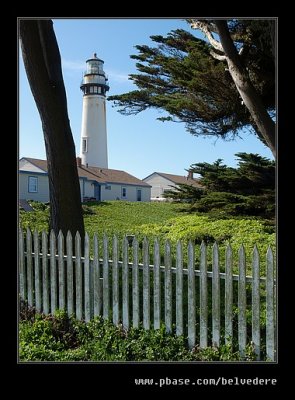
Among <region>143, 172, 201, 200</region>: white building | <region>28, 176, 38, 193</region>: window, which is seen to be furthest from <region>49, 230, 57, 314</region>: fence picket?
<region>143, 172, 201, 200</region>: white building

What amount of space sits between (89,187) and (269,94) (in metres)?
26.5

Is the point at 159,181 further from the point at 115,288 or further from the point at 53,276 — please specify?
the point at 115,288

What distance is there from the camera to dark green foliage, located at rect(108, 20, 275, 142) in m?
9.40

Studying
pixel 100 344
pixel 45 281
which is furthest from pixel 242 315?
pixel 45 281

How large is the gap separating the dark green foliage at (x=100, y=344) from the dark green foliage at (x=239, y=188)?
9.51 metres

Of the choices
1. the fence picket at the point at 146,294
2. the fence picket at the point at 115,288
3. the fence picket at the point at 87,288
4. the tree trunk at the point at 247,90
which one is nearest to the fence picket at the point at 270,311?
the fence picket at the point at 146,294

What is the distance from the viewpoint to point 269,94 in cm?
1014

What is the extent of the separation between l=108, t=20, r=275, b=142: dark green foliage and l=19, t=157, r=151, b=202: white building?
39.8 feet

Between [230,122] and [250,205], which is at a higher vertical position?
[230,122]

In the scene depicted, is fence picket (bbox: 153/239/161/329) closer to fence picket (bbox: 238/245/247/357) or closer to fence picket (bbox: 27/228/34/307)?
fence picket (bbox: 238/245/247/357)

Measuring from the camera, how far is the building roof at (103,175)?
30186 millimetres

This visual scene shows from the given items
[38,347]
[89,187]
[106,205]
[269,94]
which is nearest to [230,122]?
[269,94]

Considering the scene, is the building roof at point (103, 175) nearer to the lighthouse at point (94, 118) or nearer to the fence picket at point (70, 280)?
the lighthouse at point (94, 118)
